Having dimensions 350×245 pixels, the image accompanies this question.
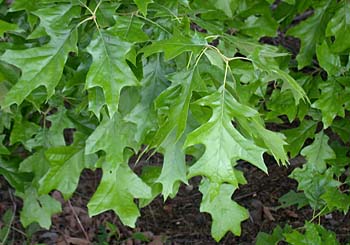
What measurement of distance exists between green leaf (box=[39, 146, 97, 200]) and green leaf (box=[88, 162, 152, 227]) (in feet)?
0.66

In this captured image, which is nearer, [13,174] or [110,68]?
[110,68]

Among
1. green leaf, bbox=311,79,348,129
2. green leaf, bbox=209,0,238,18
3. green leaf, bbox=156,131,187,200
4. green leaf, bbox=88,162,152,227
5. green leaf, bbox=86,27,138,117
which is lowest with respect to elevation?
green leaf, bbox=88,162,152,227

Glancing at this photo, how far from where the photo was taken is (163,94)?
177cm

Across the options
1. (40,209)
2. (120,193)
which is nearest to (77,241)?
(40,209)

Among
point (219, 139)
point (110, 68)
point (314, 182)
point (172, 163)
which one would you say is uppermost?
point (110, 68)

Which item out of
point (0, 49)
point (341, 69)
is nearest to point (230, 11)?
point (341, 69)

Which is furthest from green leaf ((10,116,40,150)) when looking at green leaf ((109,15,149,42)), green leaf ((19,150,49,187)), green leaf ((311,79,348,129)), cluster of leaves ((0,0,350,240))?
green leaf ((311,79,348,129))

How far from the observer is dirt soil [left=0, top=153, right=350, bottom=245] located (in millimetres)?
3719

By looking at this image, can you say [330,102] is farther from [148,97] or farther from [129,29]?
[129,29]

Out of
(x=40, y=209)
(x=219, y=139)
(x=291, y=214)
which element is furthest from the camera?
(x=291, y=214)

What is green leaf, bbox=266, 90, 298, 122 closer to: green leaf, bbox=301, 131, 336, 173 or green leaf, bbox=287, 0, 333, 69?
green leaf, bbox=287, 0, 333, 69

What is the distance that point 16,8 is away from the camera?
2070 millimetres

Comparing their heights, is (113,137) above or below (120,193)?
above

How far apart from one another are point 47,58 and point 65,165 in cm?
66
